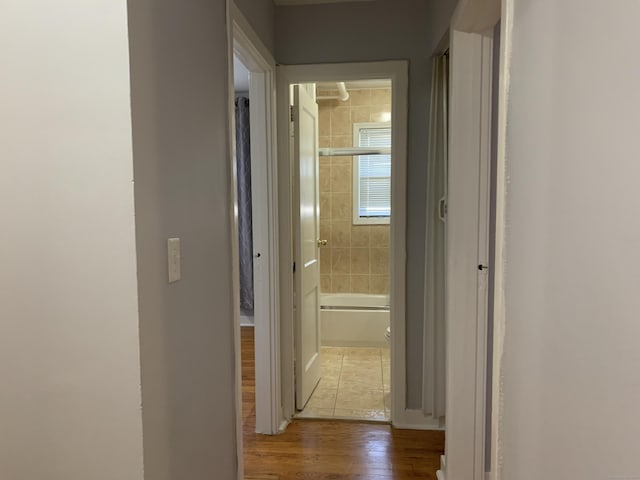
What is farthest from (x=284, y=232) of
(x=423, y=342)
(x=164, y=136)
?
(x=164, y=136)

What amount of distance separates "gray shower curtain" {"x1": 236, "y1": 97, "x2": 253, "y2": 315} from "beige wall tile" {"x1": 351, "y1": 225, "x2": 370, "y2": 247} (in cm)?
115

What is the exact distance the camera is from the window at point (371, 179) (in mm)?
4523

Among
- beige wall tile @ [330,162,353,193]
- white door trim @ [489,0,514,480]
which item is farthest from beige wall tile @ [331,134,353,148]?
white door trim @ [489,0,514,480]

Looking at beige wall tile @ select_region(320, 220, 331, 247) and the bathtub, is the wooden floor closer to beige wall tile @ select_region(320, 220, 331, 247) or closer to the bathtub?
the bathtub

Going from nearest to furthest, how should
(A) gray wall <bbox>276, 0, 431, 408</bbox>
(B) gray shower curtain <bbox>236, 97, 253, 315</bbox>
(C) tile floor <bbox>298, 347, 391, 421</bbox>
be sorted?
(A) gray wall <bbox>276, 0, 431, 408</bbox> → (C) tile floor <bbox>298, 347, 391, 421</bbox> → (B) gray shower curtain <bbox>236, 97, 253, 315</bbox>

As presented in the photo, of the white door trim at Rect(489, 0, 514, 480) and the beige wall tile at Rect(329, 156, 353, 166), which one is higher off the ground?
the beige wall tile at Rect(329, 156, 353, 166)

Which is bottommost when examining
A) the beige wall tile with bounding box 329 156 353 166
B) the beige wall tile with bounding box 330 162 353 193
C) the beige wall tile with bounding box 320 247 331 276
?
the beige wall tile with bounding box 320 247 331 276

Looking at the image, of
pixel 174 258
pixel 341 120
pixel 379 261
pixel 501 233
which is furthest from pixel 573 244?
pixel 341 120

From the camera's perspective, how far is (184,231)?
1.24m

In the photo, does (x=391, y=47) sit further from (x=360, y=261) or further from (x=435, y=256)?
(x=360, y=261)

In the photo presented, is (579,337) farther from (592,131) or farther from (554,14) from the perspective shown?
(554,14)

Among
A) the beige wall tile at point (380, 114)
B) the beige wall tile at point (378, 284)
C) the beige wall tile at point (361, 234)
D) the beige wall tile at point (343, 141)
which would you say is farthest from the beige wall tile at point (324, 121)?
the beige wall tile at point (378, 284)

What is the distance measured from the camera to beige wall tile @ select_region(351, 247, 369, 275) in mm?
4566

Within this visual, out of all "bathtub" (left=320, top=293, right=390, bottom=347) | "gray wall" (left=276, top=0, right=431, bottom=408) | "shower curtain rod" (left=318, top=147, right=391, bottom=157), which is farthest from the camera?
"shower curtain rod" (left=318, top=147, right=391, bottom=157)
